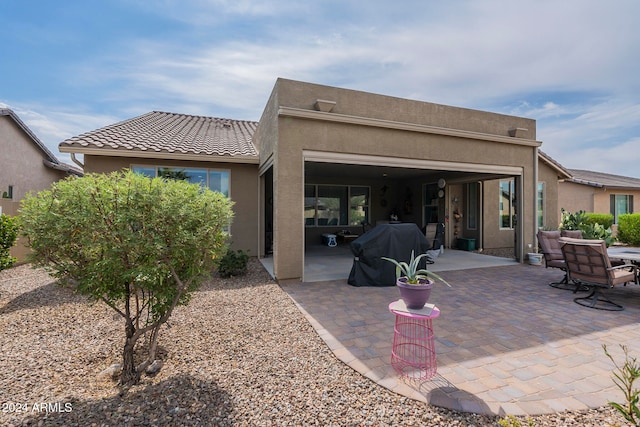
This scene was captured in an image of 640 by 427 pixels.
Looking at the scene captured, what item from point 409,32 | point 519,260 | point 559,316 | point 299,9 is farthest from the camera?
point 519,260

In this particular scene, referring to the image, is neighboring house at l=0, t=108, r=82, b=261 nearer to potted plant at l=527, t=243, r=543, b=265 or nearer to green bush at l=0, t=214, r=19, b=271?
green bush at l=0, t=214, r=19, b=271

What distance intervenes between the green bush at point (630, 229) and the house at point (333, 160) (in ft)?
17.3

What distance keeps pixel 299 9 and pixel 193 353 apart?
256 inches

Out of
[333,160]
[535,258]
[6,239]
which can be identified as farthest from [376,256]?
[6,239]

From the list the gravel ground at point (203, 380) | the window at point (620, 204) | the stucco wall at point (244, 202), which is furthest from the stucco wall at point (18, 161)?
the window at point (620, 204)

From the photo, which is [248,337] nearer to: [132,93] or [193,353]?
[193,353]

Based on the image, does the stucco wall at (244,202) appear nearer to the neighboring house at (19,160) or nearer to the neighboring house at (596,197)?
the neighboring house at (19,160)

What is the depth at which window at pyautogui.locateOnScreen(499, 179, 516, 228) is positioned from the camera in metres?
12.1

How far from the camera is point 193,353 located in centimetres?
328

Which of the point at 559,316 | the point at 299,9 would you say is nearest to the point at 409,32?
the point at 299,9

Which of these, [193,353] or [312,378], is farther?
[193,353]

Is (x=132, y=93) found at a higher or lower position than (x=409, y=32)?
lower

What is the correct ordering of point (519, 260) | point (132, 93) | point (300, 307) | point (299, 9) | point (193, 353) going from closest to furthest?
point (193, 353), point (300, 307), point (299, 9), point (132, 93), point (519, 260)

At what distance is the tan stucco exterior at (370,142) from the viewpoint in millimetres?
6449
